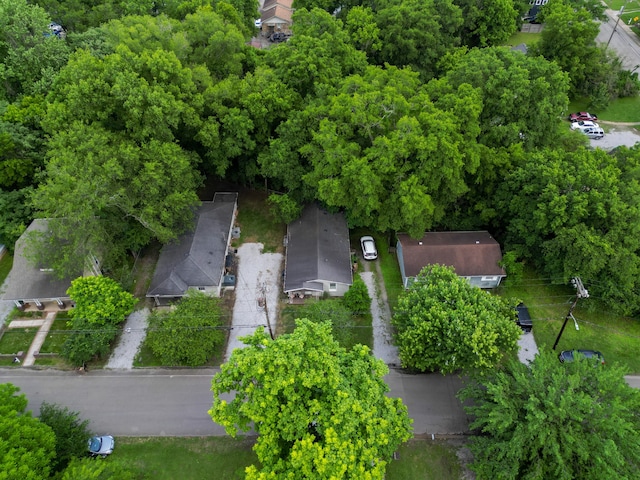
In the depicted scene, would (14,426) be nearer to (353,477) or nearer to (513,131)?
(353,477)

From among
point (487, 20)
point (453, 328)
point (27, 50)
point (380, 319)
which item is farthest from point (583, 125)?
point (27, 50)

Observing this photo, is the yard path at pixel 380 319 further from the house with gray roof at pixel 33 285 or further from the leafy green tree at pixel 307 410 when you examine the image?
the house with gray roof at pixel 33 285

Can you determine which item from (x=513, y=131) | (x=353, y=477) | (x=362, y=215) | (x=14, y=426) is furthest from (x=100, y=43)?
(x=353, y=477)

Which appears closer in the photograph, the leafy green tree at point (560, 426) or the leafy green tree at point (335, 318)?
the leafy green tree at point (560, 426)

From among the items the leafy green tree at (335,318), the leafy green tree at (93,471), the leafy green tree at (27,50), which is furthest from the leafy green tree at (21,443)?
the leafy green tree at (27,50)

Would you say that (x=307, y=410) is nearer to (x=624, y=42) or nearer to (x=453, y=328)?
(x=453, y=328)

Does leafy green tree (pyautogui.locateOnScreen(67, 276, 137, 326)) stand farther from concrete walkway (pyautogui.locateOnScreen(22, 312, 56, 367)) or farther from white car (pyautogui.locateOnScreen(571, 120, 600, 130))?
white car (pyautogui.locateOnScreen(571, 120, 600, 130))
